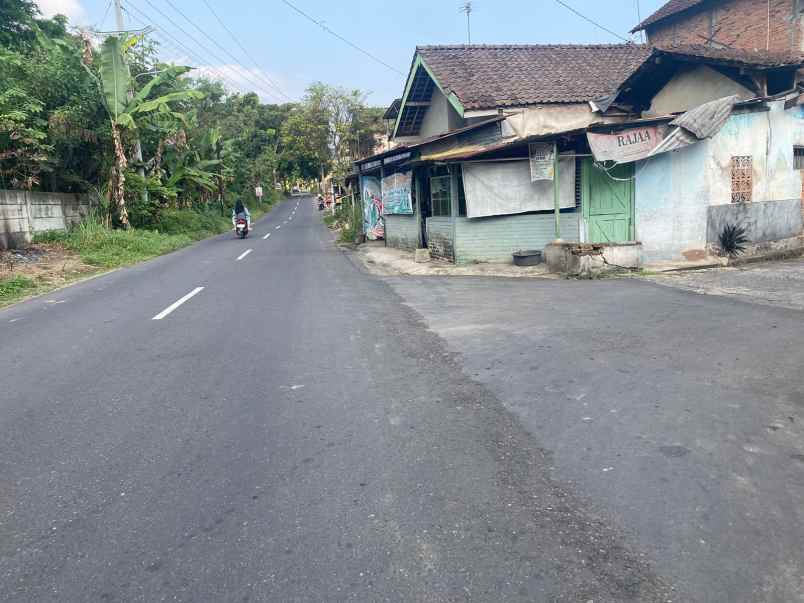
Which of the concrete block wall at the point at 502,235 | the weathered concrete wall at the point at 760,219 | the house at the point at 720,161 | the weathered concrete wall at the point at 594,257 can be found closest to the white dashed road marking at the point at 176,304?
the concrete block wall at the point at 502,235

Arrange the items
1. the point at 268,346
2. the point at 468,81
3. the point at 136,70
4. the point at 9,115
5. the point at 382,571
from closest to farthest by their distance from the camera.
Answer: the point at 382,571 < the point at 268,346 < the point at 9,115 < the point at 468,81 < the point at 136,70

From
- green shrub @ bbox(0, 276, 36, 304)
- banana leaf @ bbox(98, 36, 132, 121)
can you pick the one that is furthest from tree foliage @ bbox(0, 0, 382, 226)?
green shrub @ bbox(0, 276, 36, 304)

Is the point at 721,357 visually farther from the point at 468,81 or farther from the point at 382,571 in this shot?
the point at 468,81

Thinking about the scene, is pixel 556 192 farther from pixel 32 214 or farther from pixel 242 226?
pixel 242 226

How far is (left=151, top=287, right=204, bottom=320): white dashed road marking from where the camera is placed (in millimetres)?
8766

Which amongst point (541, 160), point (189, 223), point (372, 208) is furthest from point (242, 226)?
point (541, 160)

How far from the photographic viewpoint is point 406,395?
16.6 feet

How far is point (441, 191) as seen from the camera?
15.8m

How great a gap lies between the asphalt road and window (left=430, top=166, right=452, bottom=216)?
7.91 m

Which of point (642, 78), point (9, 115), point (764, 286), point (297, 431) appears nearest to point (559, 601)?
point (297, 431)

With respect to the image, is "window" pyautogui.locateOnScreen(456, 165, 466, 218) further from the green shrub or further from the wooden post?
the green shrub

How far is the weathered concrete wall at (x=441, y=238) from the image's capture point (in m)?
15.1

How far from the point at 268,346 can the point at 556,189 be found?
28.3ft

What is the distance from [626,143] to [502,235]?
3466 mm
